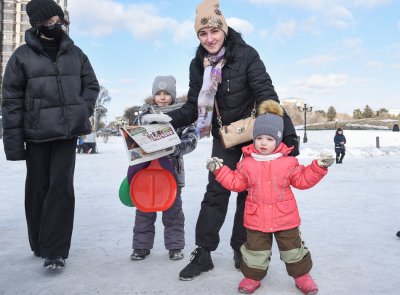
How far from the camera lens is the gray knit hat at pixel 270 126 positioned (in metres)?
2.46

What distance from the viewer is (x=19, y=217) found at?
4.55m

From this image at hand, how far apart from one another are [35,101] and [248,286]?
67.6 inches

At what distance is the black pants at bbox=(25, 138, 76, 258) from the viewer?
2.87 meters

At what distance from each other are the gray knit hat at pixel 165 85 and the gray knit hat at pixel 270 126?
3.50ft

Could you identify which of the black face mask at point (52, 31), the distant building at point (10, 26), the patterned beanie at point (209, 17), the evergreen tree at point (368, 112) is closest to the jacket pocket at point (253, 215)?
the patterned beanie at point (209, 17)

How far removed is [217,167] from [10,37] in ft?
262

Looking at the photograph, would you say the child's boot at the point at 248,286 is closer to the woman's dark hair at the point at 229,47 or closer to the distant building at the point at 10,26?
the woman's dark hair at the point at 229,47

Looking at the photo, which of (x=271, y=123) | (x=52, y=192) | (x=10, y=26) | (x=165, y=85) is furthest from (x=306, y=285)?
(x=10, y=26)

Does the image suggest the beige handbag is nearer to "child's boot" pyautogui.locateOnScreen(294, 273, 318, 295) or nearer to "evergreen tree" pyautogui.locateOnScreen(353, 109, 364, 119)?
"child's boot" pyautogui.locateOnScreen(294, 273, 318, 295)

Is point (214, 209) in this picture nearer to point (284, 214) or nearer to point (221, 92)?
point (284, 214)

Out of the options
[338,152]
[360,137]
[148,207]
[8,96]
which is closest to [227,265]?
[148,207]

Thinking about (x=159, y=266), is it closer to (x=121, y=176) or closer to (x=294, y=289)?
(x=294, y=289)

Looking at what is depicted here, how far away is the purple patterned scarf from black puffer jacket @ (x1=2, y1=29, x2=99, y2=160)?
31.2 inches

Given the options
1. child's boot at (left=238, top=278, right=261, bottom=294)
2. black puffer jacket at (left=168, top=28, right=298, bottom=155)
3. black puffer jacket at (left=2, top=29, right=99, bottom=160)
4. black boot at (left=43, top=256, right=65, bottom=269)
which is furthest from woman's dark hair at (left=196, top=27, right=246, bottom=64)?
black boot at (left=43, top=256, right=65, bottom=269)
